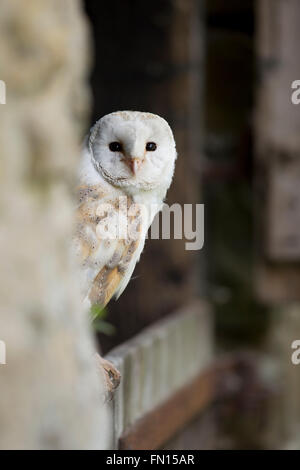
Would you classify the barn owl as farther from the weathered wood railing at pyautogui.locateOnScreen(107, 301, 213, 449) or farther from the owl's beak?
the weathered wood railing at pyautogui.locateOnScreen(107, 301, 213, 449)

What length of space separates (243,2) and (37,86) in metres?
2.79

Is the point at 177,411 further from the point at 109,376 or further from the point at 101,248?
the point at 101,248

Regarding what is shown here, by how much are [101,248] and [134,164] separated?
20 centimetres

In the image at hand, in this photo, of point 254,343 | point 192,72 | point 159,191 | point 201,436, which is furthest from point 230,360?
point 159,191

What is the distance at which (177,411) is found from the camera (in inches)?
96.7

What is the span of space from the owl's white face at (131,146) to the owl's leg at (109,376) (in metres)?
0.35

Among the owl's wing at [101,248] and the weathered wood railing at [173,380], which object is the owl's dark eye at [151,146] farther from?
the weathered wood railing at [173,380]

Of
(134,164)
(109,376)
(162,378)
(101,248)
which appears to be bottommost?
(162,378)

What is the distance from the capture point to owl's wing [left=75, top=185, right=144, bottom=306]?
1.16m

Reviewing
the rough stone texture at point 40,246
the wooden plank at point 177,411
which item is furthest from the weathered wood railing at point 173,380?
the rough stone texture at point 40,246

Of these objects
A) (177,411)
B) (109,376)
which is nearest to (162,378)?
(177,411)

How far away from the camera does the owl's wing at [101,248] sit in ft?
3.80

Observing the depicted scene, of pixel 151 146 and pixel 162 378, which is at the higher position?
pixel 151 146

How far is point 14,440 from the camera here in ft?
2.33
